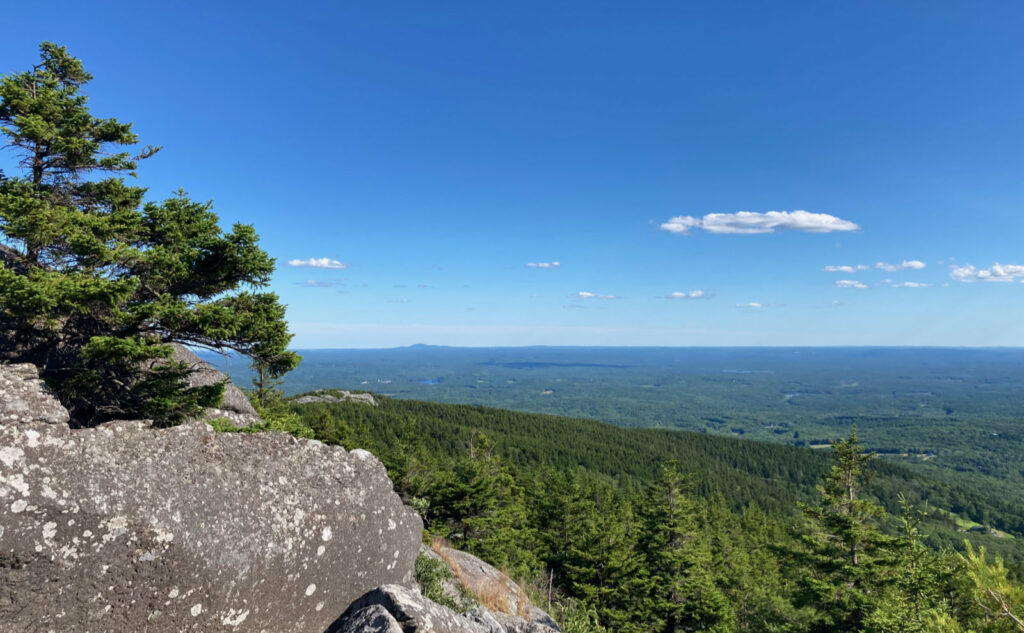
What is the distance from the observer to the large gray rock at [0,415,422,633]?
5754mm

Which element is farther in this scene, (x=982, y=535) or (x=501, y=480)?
(x=982, y=535)

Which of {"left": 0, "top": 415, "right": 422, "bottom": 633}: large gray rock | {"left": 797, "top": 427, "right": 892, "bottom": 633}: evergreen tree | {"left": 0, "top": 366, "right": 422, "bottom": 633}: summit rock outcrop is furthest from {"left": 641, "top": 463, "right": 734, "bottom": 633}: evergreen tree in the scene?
{"left": 0, "top": 415, "right": 422, "bottom": 633}: large gray rock

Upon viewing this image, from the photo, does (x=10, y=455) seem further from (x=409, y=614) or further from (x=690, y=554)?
(x=690, y=554)

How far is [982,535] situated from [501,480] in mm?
179224

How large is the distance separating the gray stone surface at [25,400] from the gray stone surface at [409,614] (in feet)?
20.7

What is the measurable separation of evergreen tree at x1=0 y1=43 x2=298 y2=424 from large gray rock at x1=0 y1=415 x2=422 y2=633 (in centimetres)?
219

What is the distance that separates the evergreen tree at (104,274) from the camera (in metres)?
9.23

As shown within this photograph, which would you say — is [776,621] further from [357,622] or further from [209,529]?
[209,529]

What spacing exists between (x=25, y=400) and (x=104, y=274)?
2.90m

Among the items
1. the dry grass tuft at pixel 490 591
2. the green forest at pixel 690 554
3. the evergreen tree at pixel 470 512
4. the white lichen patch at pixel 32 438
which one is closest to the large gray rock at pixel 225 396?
the green forest at pixel 690 554

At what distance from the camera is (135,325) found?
10281 mm

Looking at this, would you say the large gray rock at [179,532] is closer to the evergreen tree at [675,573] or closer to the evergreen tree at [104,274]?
the evergreen tree at [104,274]

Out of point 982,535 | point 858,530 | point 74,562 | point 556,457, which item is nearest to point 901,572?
point 858,530

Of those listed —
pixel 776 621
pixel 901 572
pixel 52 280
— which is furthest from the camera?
pixel 776 621
